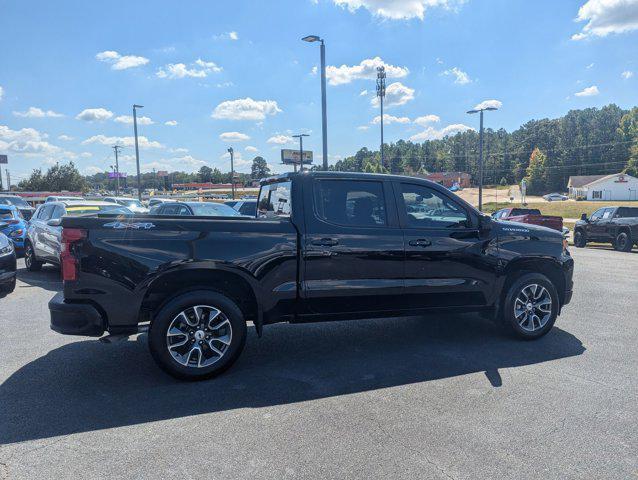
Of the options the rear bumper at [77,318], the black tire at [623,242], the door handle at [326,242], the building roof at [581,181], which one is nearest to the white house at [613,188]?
the building roof at [581,181]

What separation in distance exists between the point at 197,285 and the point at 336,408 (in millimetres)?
1731

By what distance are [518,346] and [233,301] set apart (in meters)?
3.28

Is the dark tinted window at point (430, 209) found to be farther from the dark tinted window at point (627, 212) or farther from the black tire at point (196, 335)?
the dark tinted window at point (627, 212)

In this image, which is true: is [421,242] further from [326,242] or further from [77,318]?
[77,318]

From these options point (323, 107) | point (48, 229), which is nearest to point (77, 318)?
point (48, 229)

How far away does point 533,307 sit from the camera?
5.70 metres

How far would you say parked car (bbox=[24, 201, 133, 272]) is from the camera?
9.77m

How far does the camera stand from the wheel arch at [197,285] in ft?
14.6

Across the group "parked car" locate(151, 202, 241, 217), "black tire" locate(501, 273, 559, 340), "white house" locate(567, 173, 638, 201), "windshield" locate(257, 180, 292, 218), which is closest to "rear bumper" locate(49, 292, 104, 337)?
"windshield" locate(257, 180, 292, 218)

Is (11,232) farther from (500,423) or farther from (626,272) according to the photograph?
(626,272)

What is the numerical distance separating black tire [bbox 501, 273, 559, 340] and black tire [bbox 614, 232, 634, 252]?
13.5 meters

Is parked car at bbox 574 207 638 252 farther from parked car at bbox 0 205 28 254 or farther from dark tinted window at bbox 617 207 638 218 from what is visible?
parked car at bbox 0 205 28 254

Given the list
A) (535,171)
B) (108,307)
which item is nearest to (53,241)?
(108,307)

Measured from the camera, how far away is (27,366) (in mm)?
4805
